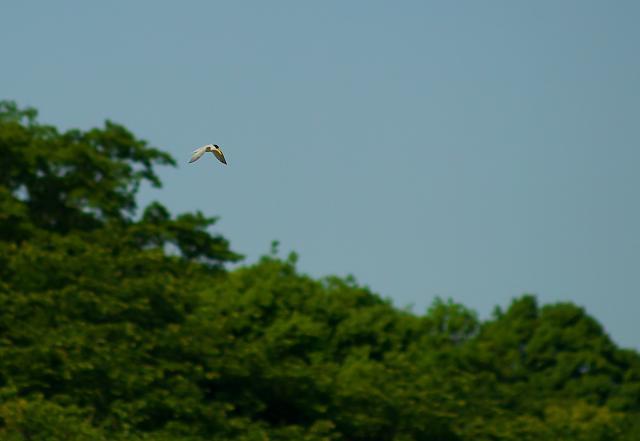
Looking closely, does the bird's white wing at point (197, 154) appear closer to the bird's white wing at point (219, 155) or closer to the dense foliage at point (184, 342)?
the bird's white wing at point (219, 155)

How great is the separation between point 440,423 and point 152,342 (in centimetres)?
567

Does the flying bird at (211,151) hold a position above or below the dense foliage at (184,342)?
below

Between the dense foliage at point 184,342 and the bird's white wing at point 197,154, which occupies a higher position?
the dense foliage at point 184,342

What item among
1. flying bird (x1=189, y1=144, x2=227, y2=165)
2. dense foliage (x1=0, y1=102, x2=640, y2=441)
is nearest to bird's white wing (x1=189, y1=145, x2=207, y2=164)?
flying bird (x1=189, y1=144, x2=227, y2=165)

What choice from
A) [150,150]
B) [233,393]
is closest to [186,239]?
[150,150]

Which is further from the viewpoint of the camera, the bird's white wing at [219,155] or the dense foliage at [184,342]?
the dense foliage at [184,342]

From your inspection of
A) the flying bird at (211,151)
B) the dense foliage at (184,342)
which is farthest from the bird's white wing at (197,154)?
the dense foliage at (184,342)

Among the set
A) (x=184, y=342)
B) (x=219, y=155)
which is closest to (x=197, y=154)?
(x=219, y=155)

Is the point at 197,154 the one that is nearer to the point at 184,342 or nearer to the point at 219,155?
the point at 219,155

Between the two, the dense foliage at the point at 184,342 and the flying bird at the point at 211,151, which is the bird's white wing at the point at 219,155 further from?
the dense foliage at the point at 184,342

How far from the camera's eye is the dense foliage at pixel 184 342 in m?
24.5

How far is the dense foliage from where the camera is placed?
24.5 metres

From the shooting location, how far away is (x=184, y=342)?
86.0ft

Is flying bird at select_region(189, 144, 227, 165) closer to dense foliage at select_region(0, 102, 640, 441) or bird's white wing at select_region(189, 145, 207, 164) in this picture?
bird's white wing at select_region(189, 145, 207, 164)
